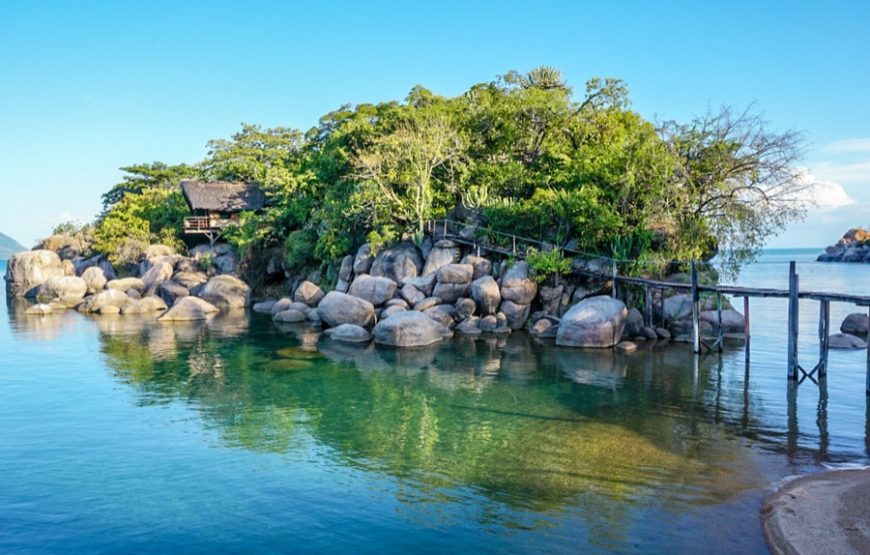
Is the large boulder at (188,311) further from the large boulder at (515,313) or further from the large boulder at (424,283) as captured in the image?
the large boulder at (515,313)

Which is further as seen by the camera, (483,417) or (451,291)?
(451,291)

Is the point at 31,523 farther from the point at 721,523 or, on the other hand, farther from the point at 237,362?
the point at 237,362

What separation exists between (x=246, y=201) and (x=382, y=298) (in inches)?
817

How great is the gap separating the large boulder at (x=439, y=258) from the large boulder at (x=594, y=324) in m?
7.62

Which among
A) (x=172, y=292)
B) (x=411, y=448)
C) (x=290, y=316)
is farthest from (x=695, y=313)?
(x=172, y=292)

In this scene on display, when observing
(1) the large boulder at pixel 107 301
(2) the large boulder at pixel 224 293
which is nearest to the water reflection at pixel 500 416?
(2) the large boulder at pixel 224 293

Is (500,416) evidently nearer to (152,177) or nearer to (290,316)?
(290,316)

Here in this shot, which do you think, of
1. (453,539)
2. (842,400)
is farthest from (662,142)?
(453,539)

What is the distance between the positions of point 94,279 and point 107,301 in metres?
7.09

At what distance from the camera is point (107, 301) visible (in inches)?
Result: 1467

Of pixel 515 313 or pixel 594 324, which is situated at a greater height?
pixel 515 313

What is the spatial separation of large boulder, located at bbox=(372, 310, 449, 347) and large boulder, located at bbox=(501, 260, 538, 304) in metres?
4.02

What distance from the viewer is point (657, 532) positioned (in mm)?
8922

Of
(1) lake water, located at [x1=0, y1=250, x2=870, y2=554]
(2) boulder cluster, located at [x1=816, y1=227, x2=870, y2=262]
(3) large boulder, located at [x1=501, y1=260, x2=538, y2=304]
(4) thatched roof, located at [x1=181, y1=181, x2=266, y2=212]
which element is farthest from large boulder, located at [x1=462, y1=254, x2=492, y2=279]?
(2) boulder cluster, located at [x1=816, y1=227, x2=870, y2=262]
